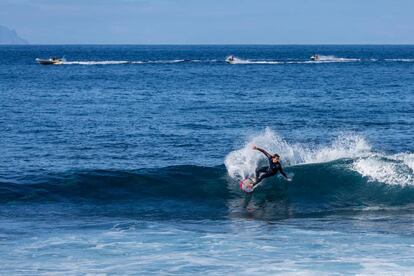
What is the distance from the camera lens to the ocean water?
21.0 metres

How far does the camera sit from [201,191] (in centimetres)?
3198

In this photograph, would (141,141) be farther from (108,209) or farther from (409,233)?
(409,233)

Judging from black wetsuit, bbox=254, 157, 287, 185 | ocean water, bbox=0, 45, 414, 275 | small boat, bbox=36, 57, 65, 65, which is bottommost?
ocean water, bbox=0, 45, 414, 275

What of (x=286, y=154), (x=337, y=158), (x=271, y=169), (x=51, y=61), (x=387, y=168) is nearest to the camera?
(x=271, y=169)

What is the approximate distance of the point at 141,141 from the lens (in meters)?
42.8

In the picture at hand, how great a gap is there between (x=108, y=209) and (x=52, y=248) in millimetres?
6805

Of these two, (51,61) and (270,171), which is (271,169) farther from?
(51,61)

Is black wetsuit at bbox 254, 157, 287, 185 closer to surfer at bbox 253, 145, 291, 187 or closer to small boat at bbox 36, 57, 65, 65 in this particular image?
surfer at bbox 253, 145, 291, 187

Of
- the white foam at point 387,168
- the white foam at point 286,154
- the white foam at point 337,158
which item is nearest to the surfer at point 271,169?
the white foam at point 337,158

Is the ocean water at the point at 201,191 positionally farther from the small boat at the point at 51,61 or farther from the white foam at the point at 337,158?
the small boat at the point at 51,61

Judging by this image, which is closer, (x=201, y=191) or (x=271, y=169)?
(x=271, y=169)

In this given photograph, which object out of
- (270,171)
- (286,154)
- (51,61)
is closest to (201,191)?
(270,171)

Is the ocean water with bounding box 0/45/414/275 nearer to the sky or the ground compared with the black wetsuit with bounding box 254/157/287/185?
nearer to the ground

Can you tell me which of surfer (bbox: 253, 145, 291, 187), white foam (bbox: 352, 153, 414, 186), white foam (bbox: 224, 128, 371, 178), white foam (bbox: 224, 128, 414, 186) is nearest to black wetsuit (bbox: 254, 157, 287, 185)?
surfer (bbox: 253, 145, 291, 187)
